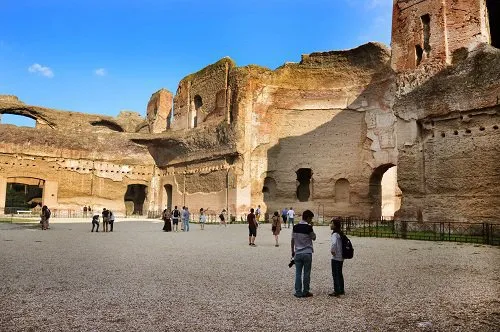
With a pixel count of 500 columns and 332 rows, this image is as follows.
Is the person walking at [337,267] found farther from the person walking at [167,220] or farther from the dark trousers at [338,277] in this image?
the person walking at [167,220]

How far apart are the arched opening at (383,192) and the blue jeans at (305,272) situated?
18975 mm

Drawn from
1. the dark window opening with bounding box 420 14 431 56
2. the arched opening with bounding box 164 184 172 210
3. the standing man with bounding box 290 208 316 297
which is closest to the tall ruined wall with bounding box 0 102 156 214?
the arched opening with bounding box 164 184 172 210

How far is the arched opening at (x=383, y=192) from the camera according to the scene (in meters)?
24.2

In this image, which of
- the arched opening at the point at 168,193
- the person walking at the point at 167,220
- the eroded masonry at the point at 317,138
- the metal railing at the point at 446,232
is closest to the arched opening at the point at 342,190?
the eroded masonry at the point at 317,138

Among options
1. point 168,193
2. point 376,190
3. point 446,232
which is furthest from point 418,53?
point 168,193

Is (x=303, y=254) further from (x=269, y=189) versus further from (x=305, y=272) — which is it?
(x=269, y=189)

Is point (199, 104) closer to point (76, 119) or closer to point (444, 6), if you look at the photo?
point (76, 119)

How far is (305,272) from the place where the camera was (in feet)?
17.6

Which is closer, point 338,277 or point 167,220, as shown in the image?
point 338,277

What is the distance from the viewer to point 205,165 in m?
28.0

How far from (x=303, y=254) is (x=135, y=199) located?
107ft

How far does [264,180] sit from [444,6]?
14838 millimetres

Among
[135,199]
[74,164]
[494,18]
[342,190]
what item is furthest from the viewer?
[135,199]

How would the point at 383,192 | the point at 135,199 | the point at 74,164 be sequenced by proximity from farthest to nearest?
the point at 135,199, the point at 74,164, the point at 383,192
